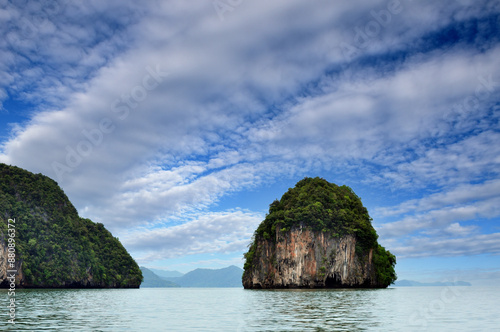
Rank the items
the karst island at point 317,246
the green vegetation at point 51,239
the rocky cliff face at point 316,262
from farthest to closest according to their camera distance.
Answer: the green vegetation at point 51,239 < the karst island at point 317,246 < the rocky cliff face at point 316,262

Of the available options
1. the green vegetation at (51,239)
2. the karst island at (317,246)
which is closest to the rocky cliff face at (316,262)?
the karst island at (317,246)

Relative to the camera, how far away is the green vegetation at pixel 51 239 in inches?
3989

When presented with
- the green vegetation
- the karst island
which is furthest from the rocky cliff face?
the green vegetation

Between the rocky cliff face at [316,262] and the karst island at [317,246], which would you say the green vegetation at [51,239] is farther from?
the rocky cliff face at [316,262]

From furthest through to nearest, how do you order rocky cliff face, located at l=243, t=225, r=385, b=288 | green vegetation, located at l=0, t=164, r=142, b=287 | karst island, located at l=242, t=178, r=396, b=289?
green vegetation, located at l=0, t=164, r=142, b=287
karst island, located at l=242, t=178, r=396, b=289
rocky cliff face, located at l=243, t=225, r=385, b=288

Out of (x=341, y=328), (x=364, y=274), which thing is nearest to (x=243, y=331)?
(x=341, y=328)

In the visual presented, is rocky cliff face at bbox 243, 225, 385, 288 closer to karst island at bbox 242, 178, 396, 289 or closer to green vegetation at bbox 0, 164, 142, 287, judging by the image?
karst island at bbox 242, 178, 396, 289

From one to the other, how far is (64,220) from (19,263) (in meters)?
31.1

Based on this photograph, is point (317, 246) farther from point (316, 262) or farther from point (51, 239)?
point (51, 239)

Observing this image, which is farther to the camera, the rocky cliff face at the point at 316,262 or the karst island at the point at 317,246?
the karst island at the point at 317,246

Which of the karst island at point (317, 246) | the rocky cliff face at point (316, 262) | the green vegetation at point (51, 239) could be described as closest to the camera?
the rocky cliff face at point (316, 262)

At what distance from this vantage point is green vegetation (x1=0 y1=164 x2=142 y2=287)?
332 feet

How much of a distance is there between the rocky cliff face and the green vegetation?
211ft

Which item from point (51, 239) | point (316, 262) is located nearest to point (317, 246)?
point (316, 262)
